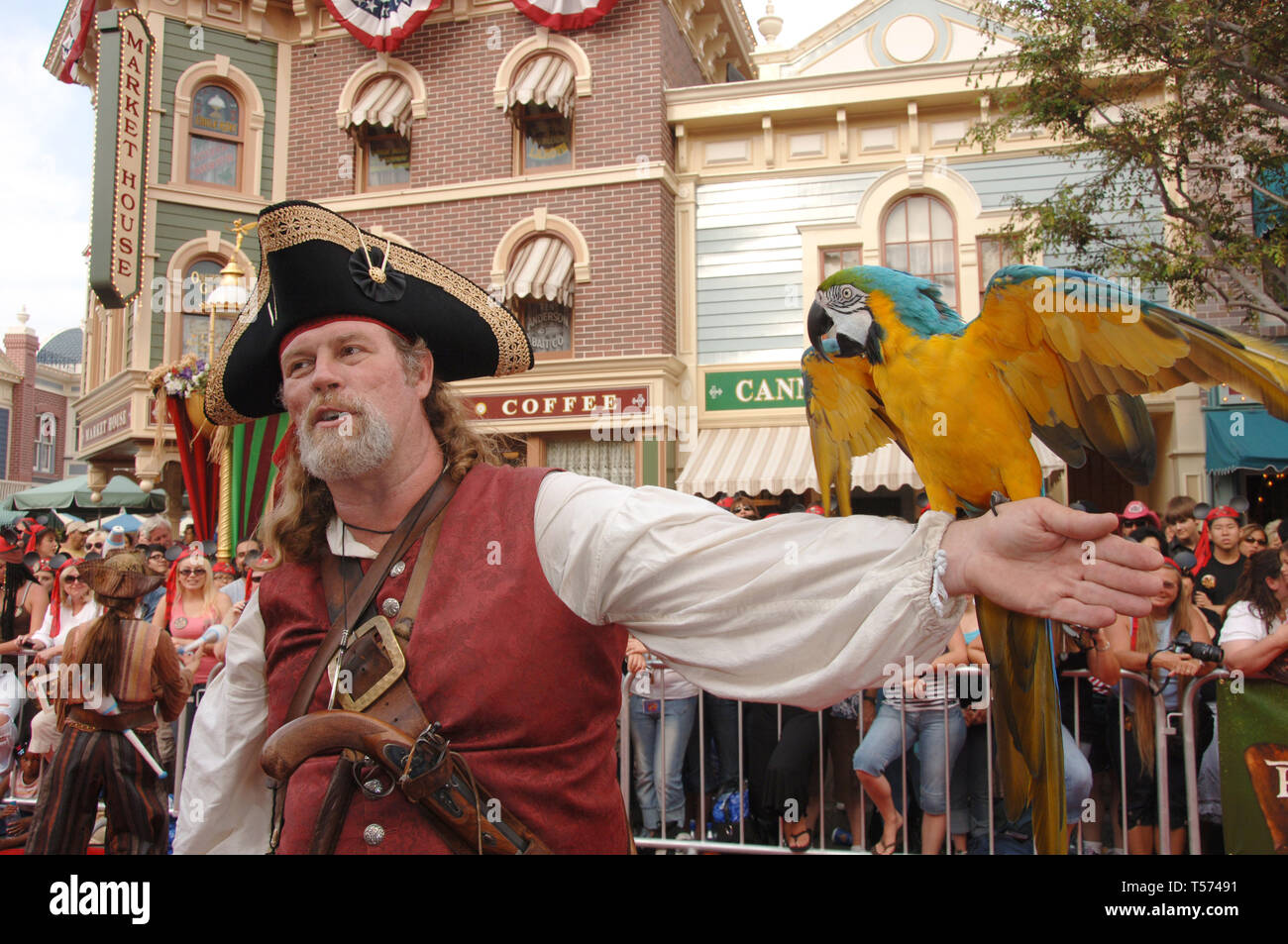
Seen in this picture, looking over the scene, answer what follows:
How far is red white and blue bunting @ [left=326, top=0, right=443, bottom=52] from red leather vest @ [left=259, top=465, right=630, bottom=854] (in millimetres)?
11660

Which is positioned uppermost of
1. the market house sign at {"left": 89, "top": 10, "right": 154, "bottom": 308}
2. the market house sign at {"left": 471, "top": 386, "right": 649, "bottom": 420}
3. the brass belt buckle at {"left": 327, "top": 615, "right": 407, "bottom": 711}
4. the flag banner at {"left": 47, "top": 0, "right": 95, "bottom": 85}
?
the flag banner at {"left": 47, "top": 0, "right": 95, "bottom": 85}

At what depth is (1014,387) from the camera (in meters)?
1.90

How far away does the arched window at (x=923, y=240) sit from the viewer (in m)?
10.6

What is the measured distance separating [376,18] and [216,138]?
3035 mm

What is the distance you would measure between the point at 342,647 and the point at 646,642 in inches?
24.1

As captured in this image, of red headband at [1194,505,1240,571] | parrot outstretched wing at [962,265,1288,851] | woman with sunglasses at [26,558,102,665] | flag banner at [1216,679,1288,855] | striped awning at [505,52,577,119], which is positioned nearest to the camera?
parrot outstretched wing at [962,265,1288,851]

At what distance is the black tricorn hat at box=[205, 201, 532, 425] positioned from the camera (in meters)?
1.86

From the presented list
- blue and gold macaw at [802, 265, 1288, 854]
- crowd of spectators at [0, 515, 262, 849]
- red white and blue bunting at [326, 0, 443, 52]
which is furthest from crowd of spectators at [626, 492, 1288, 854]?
red white and blue bunting at [326, 0, 443, 52]

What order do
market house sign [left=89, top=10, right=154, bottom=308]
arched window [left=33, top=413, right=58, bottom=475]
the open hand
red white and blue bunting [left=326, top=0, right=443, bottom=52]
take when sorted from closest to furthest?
1. the open hand
2. market house sign [left=89, top=10, right=154, bottom=308]
3. red white and blue bunting [left=326, top=0, right=443, bottom=52]
4. arched window [left=33, top=413, right=58, bottom=475]

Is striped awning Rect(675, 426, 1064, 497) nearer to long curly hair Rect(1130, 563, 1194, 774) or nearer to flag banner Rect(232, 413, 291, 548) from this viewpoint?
long curly hair Rect(1130, 563, 1194, 774)

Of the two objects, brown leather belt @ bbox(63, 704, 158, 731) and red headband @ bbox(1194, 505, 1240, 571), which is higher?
red headband @ bbox(1194, 505, 1240, 571)

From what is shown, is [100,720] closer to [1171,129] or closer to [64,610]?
[64,610]
